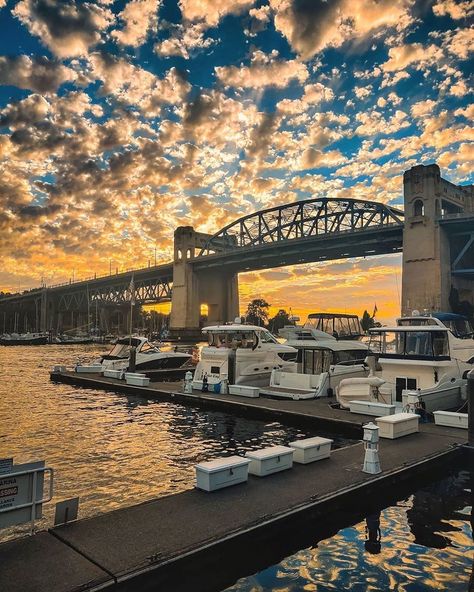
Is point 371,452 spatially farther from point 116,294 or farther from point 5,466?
point 116,294

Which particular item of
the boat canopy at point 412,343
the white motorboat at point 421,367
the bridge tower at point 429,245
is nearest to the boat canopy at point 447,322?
the white motorboat at point 421,367

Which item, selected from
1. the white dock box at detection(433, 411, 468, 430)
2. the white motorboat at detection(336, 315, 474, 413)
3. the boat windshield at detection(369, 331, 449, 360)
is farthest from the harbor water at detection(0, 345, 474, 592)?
the boat windshield at detection(369, 331, 449, 360)

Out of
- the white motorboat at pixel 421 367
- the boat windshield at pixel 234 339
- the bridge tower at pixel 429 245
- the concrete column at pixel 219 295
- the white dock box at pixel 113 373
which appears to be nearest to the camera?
the white motorboat at pixel 421 367

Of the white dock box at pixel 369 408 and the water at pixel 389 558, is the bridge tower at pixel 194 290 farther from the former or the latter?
the water at pixel 389 558

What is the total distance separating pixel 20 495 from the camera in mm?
6266

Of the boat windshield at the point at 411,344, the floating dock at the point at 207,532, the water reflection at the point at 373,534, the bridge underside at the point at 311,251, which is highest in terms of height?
the bridge underside at the point at 311,251

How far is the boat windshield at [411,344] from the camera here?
16219 millimetres

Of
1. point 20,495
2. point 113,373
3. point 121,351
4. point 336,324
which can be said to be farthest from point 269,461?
point 121,351

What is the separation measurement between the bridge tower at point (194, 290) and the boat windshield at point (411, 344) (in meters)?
103

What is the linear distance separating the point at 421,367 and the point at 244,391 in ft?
25.4

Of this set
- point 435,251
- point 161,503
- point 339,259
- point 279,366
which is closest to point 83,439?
point 161,503

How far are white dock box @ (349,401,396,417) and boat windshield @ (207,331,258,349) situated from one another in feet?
24.4

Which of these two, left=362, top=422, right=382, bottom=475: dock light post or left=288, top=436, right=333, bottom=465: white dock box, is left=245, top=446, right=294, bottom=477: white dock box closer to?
left=288, top=436, right=333, bottom=465: white dock box

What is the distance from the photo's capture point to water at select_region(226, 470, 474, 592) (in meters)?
6.33
